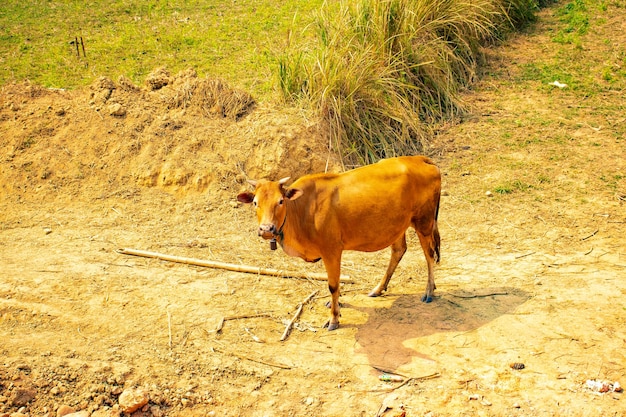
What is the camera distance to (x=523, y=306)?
21.4 feet

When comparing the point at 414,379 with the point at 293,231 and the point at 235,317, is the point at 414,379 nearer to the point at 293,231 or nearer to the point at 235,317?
the point at 293,231

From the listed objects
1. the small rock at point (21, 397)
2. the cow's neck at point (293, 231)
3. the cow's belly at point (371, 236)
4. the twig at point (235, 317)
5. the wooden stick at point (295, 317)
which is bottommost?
the wooden stick at point (295, 317)

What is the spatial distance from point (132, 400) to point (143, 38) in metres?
9.88

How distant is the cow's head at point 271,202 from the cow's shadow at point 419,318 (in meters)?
1.43

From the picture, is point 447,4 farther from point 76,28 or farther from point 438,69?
point 76,28

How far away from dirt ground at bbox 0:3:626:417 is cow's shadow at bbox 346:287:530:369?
2 cm

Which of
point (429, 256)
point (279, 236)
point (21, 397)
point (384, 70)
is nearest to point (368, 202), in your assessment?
point (279, 236)

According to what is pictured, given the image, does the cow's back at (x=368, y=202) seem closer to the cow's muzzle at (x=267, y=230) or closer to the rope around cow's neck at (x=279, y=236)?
the rope around cow's neck at (x=279, y=236)

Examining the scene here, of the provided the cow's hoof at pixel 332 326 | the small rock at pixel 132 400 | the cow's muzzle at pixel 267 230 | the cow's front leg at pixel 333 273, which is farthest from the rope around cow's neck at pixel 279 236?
the small rock at pixel 132 400

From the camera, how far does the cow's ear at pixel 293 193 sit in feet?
19.2

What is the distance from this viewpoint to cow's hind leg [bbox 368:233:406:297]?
22.6 feet

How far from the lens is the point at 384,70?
32.7ft

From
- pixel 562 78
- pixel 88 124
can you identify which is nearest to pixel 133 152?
pixel 88 124

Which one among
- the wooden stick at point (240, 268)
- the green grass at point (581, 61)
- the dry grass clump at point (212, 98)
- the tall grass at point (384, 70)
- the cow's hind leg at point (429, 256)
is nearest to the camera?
the cow's hind leg at point (429, 256)
